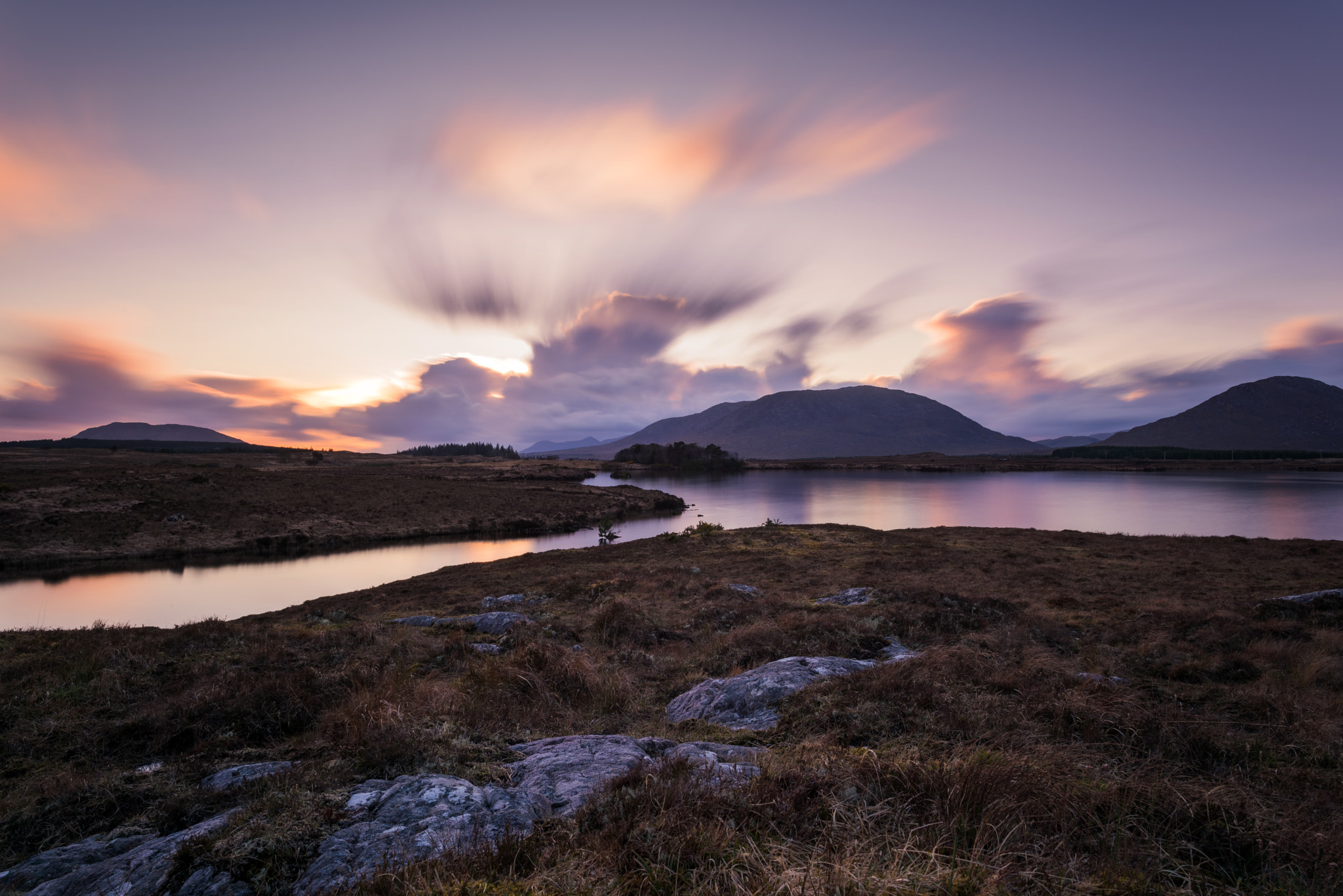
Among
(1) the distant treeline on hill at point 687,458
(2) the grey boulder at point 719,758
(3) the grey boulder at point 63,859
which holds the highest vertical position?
(1) the distant treeline on hill at point 687,458

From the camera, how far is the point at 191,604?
22.9 meters

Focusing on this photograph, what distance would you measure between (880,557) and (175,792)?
2273 centimetres

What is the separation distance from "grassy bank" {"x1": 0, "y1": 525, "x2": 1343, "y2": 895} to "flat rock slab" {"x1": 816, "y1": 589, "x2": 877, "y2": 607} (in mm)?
460

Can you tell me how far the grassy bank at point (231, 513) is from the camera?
3109 centimetres

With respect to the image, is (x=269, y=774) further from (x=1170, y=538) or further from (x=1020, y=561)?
(x=1170, y=538)

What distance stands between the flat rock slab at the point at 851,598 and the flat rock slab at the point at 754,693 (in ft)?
19.3

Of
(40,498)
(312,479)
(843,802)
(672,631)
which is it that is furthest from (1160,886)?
(312,479)

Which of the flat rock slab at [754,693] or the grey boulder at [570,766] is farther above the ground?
the grey boulder at [570,766]

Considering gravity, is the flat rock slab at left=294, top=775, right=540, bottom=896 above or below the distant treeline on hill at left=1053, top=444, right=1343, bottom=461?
below

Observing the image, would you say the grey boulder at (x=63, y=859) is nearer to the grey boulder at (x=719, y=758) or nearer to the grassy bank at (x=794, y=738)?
the grassy bank at (x=794, y=738)

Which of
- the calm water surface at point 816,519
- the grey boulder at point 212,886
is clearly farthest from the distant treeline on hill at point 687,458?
the grey boulder at point 212,886

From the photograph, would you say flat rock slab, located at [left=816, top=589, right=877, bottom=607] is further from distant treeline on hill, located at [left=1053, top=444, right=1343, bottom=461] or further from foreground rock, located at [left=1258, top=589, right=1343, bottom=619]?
distant treeline on hill, located at [left=1053, top=444, right=1343, bottom=461]

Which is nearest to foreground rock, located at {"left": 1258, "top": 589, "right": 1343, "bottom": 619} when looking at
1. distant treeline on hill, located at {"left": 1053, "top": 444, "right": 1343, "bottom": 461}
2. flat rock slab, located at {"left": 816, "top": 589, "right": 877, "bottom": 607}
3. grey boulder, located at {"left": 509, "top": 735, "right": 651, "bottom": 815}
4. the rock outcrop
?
flat rock slab, located at {"left": 816, "top": 589, "right": 877, "bottom": 607}

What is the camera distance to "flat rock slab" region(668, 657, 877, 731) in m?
7.03
